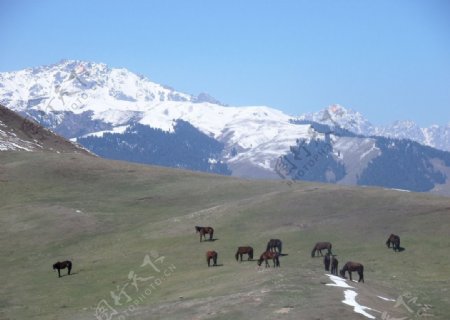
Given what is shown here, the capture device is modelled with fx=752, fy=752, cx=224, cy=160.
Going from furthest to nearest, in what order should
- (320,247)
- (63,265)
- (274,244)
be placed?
(63,265) → (274,244) → (320,247)

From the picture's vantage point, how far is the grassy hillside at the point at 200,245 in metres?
42.3

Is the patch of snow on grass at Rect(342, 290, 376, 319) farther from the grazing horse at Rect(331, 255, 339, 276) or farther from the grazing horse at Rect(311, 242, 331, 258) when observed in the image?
the grazing horse at Rect(311, 242, 331, 258)

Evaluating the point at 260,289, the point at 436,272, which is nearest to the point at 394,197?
the point at 436,272

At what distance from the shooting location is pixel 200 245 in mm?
69062

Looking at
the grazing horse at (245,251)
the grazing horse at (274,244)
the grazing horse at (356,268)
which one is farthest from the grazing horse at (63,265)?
the grazing horse at (356,268)

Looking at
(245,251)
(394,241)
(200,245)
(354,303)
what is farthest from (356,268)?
(200,245)

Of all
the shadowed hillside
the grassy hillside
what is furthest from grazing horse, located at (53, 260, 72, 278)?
the shadowed hillside

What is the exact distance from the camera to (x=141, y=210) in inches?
3728

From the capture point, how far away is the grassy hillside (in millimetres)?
42281

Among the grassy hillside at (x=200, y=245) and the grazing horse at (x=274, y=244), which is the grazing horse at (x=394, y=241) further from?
the grazing horse at (x=274, y=244)

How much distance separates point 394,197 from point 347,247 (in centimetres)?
2054

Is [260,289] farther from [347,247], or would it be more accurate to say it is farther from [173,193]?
[173,193]

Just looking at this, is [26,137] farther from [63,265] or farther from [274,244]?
[274,244]

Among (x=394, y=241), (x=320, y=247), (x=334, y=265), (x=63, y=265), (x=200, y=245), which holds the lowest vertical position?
(x=334, y=265)
